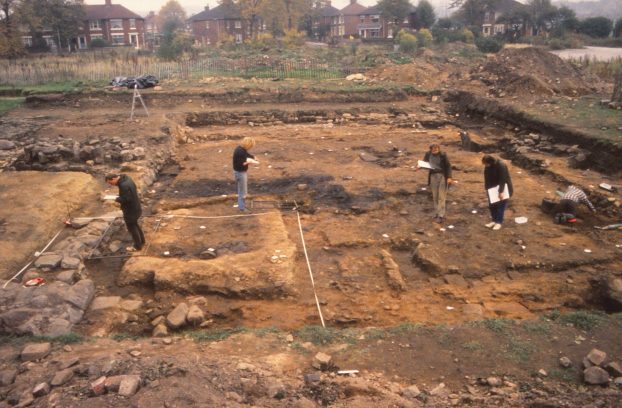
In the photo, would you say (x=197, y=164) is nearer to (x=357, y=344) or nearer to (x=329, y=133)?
(x=329, y=133)

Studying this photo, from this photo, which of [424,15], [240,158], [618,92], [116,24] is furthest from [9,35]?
[618,92]

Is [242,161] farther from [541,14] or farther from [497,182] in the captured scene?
[541,14]

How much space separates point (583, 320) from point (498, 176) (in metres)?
3.33

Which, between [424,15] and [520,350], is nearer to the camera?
[520,350]

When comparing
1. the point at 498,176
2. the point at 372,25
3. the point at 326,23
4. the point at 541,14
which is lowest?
the point at 498,176

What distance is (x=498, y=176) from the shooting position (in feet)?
27.5

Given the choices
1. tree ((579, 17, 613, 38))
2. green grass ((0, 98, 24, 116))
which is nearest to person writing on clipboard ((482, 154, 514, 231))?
green grass ((0, 98, 24, 116))

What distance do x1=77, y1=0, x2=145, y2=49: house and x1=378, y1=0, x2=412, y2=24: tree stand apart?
29.5 metres

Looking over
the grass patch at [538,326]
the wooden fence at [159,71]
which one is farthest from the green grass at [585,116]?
the wooden fence at [159,71]

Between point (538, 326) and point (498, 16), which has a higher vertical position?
point (498, 16)

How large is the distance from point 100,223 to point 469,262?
21.6 feet

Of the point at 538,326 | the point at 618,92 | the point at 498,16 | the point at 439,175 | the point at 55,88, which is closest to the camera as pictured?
the point at 538,326

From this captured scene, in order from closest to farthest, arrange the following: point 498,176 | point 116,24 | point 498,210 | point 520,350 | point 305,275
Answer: point 520,350 → point 305,275 → point 498,176 → point 498,210 → point 116,24

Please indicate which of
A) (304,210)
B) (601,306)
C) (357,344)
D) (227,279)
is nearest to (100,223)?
Answer: (227,279)
